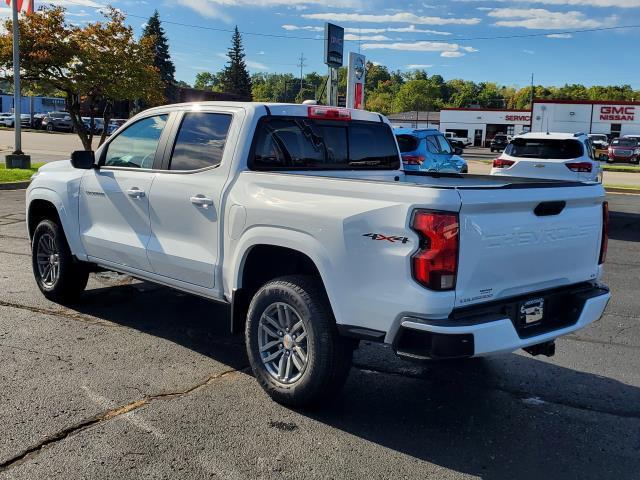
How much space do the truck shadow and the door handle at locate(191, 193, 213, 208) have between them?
122 cm

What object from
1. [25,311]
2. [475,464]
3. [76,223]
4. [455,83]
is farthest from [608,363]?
[455,83]

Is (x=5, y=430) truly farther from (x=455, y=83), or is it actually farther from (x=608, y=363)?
(x=455, y=83)

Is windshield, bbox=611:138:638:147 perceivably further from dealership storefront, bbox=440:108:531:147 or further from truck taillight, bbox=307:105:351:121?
truck taillight, bbox=307:105:351:121

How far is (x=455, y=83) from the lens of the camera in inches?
7416

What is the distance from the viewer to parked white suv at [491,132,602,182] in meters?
11.8

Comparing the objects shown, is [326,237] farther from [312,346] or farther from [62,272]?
[62,272]

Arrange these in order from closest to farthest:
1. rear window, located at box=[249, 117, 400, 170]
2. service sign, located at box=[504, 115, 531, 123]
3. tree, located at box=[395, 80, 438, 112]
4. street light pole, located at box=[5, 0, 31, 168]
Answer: rear window, located at box=[249, 117, 400, 170], street light pole, located at box=[5, 0, 31, 168], service sign, located at box=[504, 115, 531, 123], tree, located at box=[395, 80, 438, 112]

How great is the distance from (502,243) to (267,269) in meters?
1.66

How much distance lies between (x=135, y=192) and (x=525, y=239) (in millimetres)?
3045

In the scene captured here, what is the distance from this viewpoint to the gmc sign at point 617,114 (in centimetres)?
6191

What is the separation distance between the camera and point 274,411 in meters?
3.98

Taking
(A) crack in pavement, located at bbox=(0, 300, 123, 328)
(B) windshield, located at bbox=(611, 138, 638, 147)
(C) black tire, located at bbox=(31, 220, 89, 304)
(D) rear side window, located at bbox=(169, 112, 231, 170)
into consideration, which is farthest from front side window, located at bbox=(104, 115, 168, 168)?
(B) windshield, located at bbox=(611, 138, 638, 147)

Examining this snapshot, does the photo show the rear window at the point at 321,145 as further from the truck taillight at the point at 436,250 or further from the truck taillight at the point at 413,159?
the truck taillight at the point at 413,159

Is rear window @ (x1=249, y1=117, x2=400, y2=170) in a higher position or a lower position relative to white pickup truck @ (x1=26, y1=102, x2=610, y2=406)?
higher
